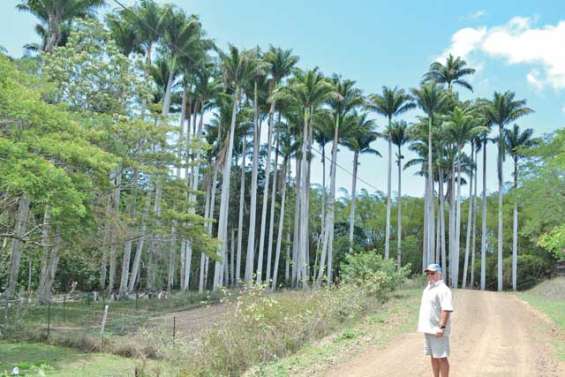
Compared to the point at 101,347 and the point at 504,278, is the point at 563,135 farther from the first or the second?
the point at 504,278

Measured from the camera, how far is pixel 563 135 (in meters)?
21.8

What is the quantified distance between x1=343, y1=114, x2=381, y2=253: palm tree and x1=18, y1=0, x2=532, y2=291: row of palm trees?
0.38 feet

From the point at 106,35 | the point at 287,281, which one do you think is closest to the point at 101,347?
the point at 106,35

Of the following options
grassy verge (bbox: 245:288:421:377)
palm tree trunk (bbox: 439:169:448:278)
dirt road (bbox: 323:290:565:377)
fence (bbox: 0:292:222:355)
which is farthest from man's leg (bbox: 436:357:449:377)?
palm tree trunk (bbox: 439:169:448:278)

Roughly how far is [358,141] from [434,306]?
3838 cm

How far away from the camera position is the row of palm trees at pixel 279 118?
32062 mm

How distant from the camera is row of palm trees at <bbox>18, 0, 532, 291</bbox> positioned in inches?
1262

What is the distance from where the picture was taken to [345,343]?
35.6 ft

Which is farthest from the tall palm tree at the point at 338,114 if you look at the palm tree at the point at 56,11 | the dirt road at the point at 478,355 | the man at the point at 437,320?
the man at the point at 437,320

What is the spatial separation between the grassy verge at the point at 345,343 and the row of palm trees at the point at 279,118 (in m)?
11.9

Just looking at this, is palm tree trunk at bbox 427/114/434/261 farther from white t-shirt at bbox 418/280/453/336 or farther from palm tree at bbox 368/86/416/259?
white t-shirt at bbox 418/280/453/336

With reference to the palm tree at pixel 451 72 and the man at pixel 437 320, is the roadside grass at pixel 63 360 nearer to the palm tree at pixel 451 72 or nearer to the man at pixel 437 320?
the man at pixel 437 320

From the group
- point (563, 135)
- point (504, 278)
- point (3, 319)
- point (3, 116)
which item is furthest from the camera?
point (504, 278)

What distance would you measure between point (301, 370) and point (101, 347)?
334 inches
